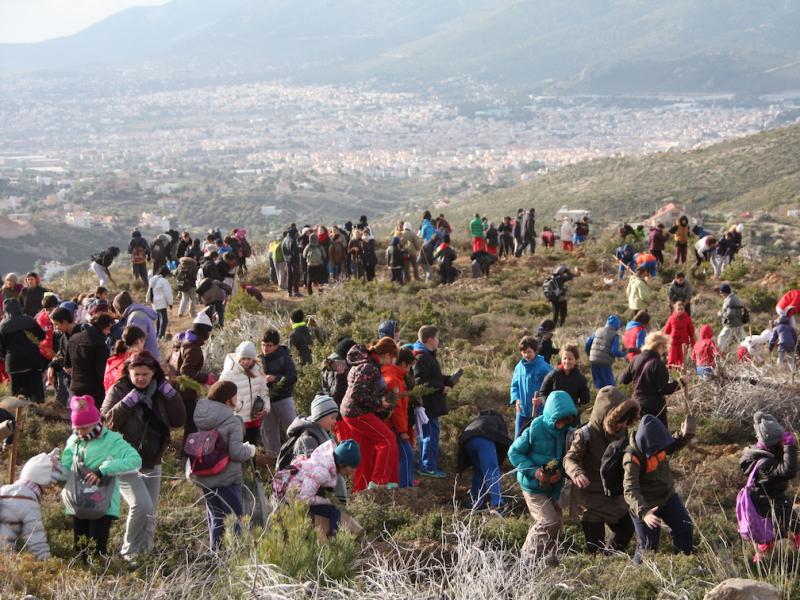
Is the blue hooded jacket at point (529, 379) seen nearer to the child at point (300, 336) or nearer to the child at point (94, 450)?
the child at point (300, 336)

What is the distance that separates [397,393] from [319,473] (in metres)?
1.99

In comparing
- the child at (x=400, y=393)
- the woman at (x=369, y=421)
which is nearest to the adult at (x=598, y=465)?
the woman at (x=369, y=421)

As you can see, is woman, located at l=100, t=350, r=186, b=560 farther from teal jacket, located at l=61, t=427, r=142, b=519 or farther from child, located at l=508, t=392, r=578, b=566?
child, located at l=508, t=392, r=578, b=566

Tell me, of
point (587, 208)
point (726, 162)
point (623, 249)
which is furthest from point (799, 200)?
point (623, 249)

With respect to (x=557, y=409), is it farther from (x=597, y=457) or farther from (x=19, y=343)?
(x=19, y=343)

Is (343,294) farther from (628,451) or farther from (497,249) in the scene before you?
(628,451)

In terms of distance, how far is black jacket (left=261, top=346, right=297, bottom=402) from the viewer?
28.3 feet

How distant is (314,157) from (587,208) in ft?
406

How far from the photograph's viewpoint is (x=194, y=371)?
312 inches

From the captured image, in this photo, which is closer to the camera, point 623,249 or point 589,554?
point 589,554

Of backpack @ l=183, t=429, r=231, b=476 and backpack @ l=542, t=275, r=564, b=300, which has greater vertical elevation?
backpack @ l=183, t=429, r=231, b=476

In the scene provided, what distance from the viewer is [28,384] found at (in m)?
9.88

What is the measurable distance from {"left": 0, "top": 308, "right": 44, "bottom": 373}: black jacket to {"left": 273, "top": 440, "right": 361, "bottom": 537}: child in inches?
172

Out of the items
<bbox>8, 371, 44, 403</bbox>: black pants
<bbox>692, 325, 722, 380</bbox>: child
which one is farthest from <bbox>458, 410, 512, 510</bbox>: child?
<bbox>8, 371, 44, 403</bbox>: black pants
